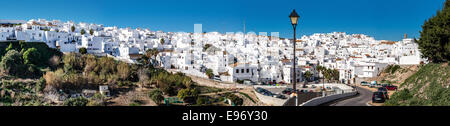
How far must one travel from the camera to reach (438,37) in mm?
13008

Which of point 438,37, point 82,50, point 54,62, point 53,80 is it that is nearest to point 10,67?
point 54,62

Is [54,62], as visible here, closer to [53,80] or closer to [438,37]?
[53,80]

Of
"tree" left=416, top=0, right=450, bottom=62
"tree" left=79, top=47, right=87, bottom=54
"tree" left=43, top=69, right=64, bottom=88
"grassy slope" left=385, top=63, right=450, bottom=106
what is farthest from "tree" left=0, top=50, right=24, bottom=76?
"tree" left=416, top=0, right=450, bottom=62

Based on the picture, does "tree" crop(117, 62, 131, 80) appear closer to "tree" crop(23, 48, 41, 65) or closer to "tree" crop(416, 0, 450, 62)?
"tree" crop(23, 48, 41, 65)

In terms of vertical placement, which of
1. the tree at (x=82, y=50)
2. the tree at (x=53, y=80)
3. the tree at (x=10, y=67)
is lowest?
the tree at (x=53, y=80)

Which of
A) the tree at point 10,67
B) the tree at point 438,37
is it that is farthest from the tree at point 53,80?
the tree at point 438,37

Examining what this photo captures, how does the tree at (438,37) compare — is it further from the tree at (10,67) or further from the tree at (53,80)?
the tree at (10,67)

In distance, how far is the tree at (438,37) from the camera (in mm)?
12438

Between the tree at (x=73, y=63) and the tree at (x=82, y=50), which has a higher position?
the tree at (x=82, y=50)

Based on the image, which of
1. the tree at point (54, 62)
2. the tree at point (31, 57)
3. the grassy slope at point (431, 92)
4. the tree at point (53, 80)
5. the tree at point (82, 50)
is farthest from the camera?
the tree at point (82, 50)
